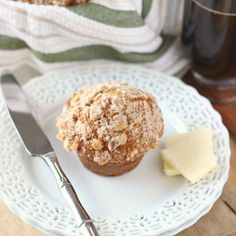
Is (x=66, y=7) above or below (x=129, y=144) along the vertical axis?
above

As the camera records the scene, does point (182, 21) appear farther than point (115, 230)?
Yes

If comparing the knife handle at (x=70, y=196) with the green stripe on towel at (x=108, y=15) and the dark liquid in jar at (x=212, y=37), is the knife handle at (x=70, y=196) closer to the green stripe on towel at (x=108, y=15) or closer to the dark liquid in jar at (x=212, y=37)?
the green stripe on towel at (x=108, y=15)

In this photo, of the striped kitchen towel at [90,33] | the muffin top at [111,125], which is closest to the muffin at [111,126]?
the muffin top at [111,125]

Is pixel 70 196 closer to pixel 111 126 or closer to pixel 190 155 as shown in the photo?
pixel 111 126

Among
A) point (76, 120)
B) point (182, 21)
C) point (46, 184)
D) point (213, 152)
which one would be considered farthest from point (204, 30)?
point (46, 184)

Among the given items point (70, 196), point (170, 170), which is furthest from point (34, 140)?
point (170, 170)

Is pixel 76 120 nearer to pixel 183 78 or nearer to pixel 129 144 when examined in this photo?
pixel 129 144
